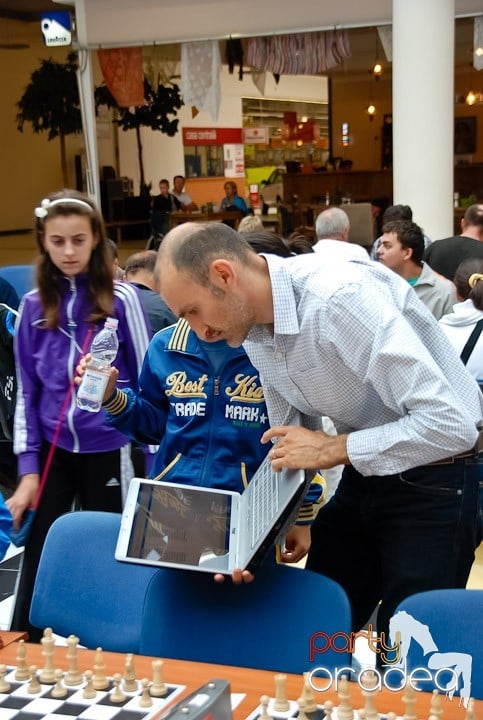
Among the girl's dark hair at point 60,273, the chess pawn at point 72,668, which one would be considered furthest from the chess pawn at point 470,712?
the girl's dark hair at point 60,273

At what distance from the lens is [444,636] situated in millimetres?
1971

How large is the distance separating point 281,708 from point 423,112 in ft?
27.1

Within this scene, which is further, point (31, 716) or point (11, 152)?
point (11, 152)

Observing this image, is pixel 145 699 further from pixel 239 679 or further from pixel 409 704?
pixel 409 704

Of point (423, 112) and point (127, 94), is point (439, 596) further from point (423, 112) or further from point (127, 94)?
point (127, 94)

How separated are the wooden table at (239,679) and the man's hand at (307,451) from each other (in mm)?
419

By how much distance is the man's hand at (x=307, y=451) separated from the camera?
1.93m

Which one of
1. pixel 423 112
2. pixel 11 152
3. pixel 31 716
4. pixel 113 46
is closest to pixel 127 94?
pixel 113 46

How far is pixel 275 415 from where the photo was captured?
7.45 feet

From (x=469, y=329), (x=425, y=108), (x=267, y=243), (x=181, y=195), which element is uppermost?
(x=425, y=108)

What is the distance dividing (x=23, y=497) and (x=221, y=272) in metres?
1.41

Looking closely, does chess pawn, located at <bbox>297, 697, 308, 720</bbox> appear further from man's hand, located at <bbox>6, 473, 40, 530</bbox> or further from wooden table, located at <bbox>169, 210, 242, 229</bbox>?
wooden table, located at <bbox>169, 210, 242, 229</bbox>

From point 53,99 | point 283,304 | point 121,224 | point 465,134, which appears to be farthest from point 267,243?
point 465,134

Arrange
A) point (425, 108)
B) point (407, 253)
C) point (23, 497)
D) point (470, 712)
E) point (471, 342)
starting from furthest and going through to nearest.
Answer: point (425, 108) → point (407, 253) → point (471, 342) → point (23, 497) → point (470, 712)
